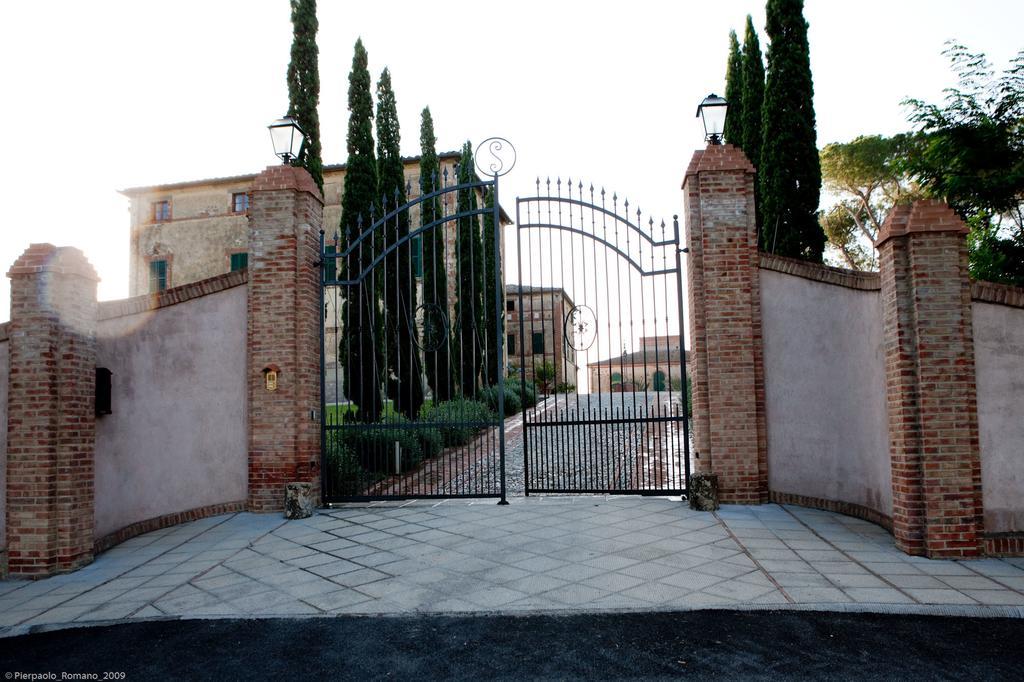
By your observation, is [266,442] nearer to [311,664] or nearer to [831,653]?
[311,664]

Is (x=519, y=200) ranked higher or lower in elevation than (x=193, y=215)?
lower

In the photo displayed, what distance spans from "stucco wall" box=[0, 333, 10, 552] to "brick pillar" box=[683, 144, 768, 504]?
6.05 m

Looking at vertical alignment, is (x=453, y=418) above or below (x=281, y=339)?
below

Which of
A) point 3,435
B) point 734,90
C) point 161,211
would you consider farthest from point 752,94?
point 161,211

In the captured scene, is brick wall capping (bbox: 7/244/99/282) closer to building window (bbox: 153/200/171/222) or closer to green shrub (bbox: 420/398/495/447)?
green shrub (bbox: 420/398/495/447)

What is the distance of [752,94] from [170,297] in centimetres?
1185

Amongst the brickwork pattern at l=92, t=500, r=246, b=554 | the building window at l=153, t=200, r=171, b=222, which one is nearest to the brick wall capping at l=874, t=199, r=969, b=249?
the brickwork pattern at l=92, t=500, r=246, b=554

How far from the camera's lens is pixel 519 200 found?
22.7 feet

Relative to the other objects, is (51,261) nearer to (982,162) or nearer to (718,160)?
(718,160)

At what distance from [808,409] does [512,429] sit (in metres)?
9.73

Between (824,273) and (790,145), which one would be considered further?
(790,145)

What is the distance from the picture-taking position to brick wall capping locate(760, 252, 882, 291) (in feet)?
17.4

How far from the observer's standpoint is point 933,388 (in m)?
4.54

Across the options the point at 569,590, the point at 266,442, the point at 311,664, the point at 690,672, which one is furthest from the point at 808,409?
the point at 266,442
